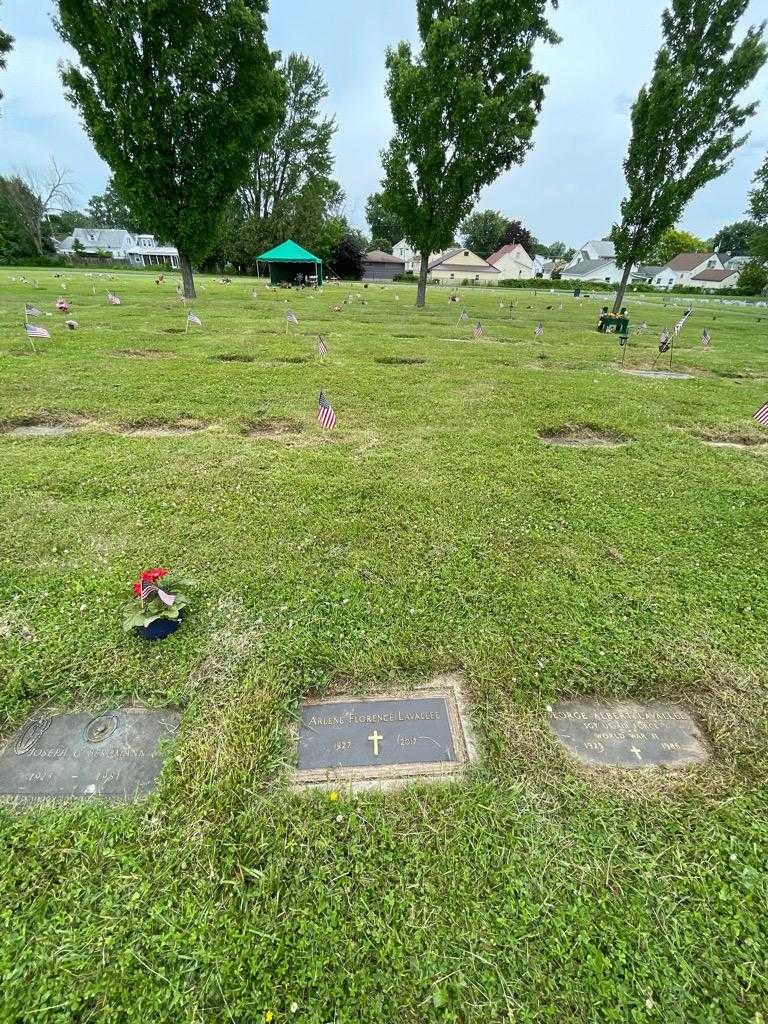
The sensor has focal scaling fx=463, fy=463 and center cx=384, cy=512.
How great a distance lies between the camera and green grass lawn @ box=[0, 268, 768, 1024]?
1475 mm

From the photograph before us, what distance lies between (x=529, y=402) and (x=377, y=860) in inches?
262

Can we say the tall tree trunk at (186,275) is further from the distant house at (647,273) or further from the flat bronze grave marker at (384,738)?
the distant house at (647,273)

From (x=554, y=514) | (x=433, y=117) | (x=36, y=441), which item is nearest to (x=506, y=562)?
(x=554, y=514)

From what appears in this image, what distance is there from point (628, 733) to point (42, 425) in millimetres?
6753

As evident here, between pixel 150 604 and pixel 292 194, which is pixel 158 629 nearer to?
pixel 150 604

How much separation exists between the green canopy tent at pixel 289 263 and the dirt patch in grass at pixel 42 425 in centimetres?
2721

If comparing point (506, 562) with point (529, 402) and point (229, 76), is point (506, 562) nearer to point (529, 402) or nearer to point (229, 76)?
point (529, 402)

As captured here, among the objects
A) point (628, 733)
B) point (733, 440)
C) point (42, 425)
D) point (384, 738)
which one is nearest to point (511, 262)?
Answer: point (733, 440)

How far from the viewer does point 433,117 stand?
17.8 meters

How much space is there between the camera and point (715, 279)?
218 ft

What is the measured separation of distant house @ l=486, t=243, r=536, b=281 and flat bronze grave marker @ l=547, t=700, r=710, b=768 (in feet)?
245

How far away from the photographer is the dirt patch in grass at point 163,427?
5.60 metres

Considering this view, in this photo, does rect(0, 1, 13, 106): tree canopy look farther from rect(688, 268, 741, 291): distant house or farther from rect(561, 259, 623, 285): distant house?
rect(688, 268, 741, 291): distant house

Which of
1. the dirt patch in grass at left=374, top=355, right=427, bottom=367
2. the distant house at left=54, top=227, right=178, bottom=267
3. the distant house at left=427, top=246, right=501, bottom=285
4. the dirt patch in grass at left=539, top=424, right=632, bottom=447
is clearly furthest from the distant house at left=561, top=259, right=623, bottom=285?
the dirt patch in grass at left=539, top=424, right=632, bottom=447
